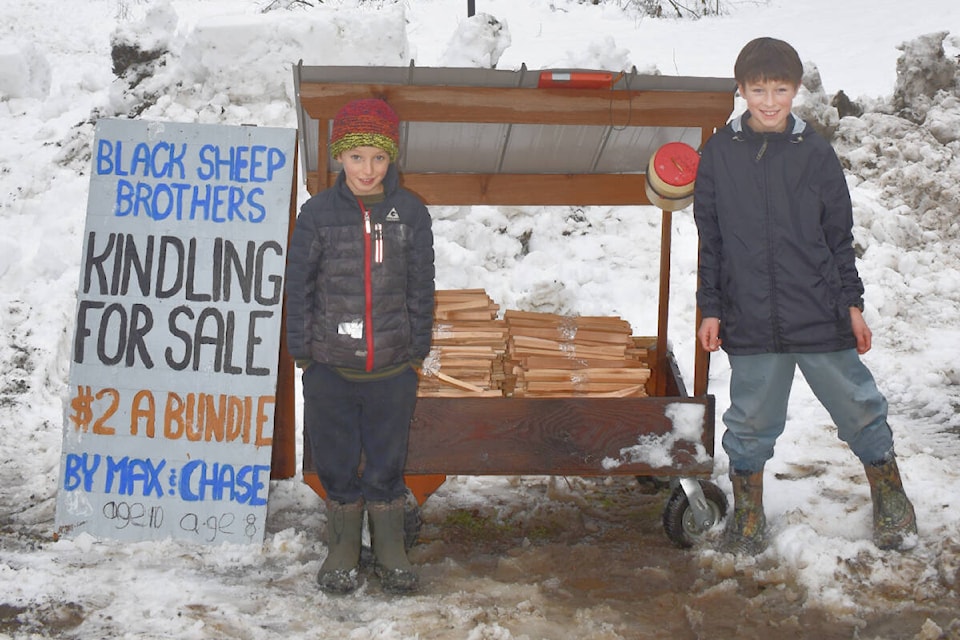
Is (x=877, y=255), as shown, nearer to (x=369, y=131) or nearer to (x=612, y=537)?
(x=612, y=537)

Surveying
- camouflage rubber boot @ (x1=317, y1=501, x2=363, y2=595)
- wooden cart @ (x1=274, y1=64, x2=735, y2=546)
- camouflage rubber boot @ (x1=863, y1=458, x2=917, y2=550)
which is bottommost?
camouflage rubber boot @ (x1=317, y1=501, x2=363, y2=595)

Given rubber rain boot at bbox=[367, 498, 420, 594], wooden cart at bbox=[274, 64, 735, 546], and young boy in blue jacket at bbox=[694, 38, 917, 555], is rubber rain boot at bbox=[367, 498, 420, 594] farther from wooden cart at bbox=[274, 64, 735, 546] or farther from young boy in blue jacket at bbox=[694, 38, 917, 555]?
young boy in blue jacket at bbox=[694, 38, 917, 555]

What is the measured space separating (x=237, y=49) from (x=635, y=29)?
645cm

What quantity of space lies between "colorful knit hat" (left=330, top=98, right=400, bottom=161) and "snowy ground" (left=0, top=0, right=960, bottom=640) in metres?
1.80

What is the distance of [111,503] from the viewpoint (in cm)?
428

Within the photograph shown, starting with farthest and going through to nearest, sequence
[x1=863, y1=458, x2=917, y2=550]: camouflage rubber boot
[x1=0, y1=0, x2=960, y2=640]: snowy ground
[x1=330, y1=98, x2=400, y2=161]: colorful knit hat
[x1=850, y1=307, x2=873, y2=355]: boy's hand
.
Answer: [x1=863, y1=458, x2=917, y2=550]: camouflage rubber boot → [x1=850, y1=307, x2=873, y2=355]: boy's hand → [x1=330, y1=98, x2=400, y2=161]: colorful knit hat → [x1=0, y1=0, x2=960, y2=640]: snowy ground

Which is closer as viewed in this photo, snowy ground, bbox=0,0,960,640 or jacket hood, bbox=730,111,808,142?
snowy ground, bbox=0,0,960,640

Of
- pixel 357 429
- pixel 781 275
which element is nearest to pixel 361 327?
pixel 357 429

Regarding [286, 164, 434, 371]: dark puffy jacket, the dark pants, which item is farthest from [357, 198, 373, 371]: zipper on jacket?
the dark pants

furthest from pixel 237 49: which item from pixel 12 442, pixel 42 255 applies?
pixel 12 442

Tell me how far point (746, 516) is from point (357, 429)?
1.75m

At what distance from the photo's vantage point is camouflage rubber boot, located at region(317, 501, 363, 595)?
12.4ft

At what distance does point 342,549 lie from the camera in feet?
12.7

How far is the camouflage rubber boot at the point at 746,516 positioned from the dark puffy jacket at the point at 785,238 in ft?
2.05
